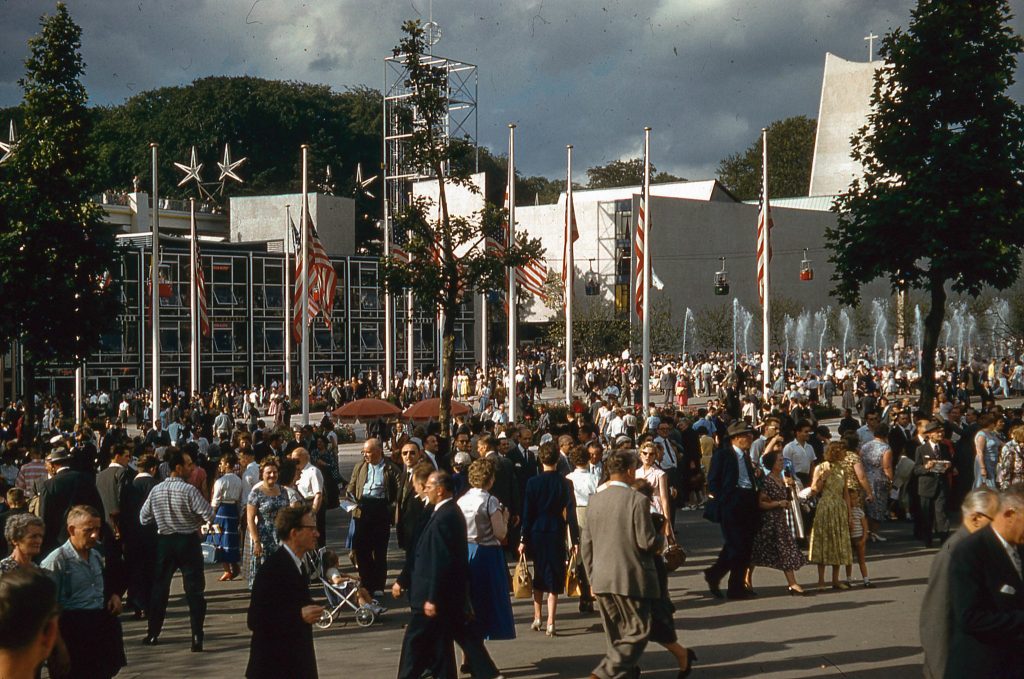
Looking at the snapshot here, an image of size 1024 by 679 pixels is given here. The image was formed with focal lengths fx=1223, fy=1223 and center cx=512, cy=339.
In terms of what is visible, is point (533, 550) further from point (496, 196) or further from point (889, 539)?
point (496, 196)

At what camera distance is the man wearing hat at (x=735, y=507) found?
12266 millimetres

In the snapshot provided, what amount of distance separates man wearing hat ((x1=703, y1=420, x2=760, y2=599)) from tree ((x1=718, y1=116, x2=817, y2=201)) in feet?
279

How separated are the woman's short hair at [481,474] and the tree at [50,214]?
12.7 m

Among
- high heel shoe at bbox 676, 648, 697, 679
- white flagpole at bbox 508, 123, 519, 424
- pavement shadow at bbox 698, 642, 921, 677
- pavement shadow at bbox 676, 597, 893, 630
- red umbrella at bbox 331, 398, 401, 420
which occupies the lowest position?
pavement shadow at bbox 676, 597, 893, 630

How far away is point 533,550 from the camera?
10992 millimetres

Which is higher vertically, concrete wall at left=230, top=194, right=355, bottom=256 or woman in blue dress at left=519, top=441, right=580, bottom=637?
concrete wall at left=230, top=194, right=355, bottom=256

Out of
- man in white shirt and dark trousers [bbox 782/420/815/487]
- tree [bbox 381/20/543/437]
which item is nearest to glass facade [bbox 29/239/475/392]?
tree [bbox 381/20/543/437]

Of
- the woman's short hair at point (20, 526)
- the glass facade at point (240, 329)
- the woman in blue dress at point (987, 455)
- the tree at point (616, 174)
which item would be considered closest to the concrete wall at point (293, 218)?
the glass facade at point (240, 329)

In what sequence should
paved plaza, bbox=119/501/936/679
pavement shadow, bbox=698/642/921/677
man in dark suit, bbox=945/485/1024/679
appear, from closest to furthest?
man in dark suit, bbox=945/485/1024/679 < pavement shadow, bbox=698/642/921/677 < paved plaza, bbox=119/501/936/679

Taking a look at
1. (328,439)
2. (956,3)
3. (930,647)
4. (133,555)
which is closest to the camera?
(930,647)

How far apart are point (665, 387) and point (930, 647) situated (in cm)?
4095

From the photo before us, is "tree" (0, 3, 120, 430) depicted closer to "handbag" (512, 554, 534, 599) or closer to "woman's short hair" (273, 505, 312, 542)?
"handbag" (512, 554, 534, 599)

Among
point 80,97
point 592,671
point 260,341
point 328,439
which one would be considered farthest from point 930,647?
point 260,341

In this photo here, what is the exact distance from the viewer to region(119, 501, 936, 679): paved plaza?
951 centimetres
